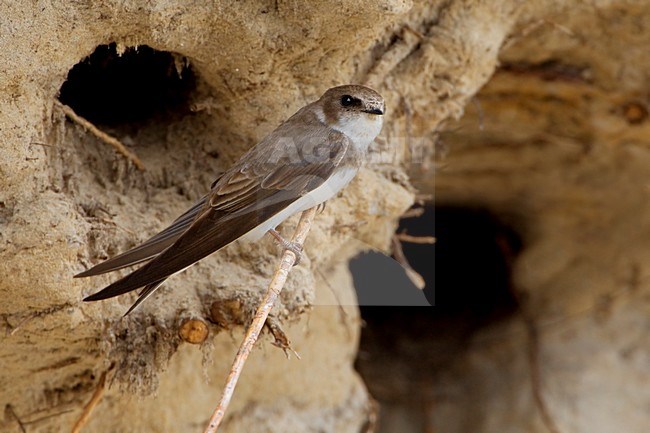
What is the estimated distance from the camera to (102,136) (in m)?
1.92

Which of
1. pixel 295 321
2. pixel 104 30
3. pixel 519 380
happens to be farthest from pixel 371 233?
pixel 519 380

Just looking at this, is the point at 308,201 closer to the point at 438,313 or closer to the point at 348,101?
the point at 348,101

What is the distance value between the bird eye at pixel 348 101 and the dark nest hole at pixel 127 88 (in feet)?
1.43

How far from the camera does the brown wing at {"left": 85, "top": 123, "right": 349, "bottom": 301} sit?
164 centimetres

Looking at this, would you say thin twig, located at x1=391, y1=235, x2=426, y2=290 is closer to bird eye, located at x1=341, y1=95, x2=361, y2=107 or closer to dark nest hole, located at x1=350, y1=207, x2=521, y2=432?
bird eye, located at x1=341, y1=95, x2=361, y2=107

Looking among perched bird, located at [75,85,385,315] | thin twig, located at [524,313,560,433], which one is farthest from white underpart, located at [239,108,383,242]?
thin twig, located at [524,313,560,433]

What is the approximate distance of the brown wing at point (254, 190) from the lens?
1.64 m

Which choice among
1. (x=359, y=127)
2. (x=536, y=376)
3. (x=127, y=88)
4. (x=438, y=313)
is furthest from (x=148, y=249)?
(x=438, y=313)

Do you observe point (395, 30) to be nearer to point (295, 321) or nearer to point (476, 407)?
point (295, 321)

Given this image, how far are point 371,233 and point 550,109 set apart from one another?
0.88 meters

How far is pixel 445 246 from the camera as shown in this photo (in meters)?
3.70

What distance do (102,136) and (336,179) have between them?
49 cm

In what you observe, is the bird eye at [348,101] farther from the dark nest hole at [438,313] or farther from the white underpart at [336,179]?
the dark nest hole at [438,313]

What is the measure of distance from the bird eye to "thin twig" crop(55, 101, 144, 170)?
0.48 m
